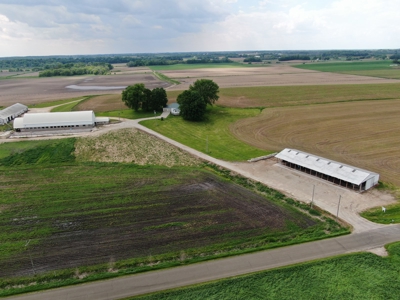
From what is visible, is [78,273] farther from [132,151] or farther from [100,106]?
[100,106]

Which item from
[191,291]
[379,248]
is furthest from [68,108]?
[379,248]

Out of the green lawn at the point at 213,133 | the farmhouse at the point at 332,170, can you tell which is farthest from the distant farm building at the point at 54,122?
the farmhouse at the point at 332,170

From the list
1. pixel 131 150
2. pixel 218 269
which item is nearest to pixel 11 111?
pixel 131 150

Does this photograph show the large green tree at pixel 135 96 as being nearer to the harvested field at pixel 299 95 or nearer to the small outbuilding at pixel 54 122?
the small outbuilding at pixel 54 122

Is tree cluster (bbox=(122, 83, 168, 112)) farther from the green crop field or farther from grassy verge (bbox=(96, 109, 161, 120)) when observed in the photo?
the green crop field

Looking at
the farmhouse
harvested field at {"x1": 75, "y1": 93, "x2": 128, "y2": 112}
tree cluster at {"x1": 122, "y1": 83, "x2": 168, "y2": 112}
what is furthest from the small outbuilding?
the farmhouse

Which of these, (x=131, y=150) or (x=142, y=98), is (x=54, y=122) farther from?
(x=131, y=150)
